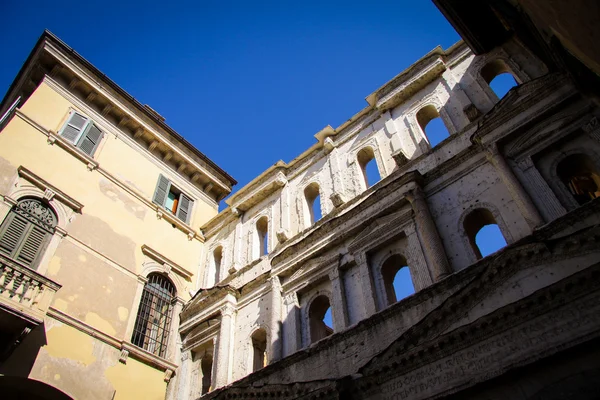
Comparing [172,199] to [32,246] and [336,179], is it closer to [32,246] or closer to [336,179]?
[32,246]

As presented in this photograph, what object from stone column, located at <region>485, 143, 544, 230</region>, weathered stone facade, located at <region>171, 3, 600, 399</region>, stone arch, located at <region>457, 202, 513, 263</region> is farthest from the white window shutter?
stone column, located at <region>485, 143, 544, 230</region>

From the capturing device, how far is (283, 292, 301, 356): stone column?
10.2 metres

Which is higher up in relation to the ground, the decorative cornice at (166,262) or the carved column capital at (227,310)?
the decorative cornice at (166,262)

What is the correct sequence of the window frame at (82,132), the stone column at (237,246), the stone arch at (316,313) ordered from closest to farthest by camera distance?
the stone arch at (316,313), the window frame at (82,132), the stone column at (237,246)

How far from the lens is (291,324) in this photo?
1059 cm

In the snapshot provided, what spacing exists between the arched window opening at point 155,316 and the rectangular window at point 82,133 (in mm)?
4305

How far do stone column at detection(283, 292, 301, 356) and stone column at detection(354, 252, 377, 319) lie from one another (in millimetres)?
1772

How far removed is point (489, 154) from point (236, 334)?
24.3 ft

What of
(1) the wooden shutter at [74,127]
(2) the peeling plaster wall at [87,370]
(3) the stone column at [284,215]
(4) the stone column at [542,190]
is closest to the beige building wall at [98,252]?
(2) the peeling plaster wall at [87,370]

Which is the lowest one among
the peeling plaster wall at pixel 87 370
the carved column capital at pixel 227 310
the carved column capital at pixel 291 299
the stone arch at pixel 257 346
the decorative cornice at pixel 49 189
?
the peeling plaster wall at pixel 87 370

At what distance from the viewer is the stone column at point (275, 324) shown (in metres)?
10.3

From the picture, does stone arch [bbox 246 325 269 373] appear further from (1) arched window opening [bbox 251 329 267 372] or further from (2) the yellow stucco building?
(2) the yellow stucco building

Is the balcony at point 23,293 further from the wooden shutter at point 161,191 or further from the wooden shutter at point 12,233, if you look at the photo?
the wooden shutter at point 161,191

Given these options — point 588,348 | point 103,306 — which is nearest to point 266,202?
point 103,306
